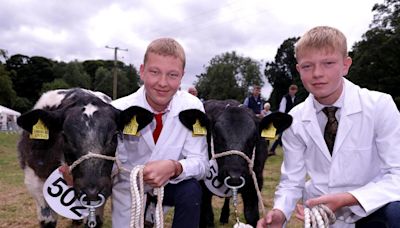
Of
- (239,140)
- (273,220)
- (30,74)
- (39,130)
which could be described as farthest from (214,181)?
(30,74)

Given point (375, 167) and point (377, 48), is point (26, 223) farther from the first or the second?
point (377, 48)

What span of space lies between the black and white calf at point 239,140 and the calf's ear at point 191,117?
343 millimetres

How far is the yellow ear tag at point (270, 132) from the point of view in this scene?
4748 millimetres

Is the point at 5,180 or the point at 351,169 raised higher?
the point at 351,169

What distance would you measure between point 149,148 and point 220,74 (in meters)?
71.2

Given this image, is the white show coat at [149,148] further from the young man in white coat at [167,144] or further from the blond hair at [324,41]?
the blond hair at [324,41]

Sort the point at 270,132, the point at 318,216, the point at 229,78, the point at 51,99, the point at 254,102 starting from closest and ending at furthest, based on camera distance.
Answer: the point at 318,216, the point at 270,132, the point at 51,99, the point at 254,102, the point at 229,78

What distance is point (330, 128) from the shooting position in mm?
3543

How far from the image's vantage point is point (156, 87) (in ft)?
12.9

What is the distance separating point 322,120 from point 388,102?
51 centimetres

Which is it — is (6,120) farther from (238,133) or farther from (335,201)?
(335,201)

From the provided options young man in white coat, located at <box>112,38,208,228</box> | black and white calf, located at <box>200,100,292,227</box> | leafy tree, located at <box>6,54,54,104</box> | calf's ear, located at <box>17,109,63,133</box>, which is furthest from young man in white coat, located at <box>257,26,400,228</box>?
leafy tree, located at <box>6,54,54,104</box>

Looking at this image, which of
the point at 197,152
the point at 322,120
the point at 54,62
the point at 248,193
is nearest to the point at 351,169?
the point at 322,120

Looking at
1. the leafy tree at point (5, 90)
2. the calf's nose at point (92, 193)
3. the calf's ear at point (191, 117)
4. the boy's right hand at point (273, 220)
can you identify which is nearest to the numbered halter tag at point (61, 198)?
the calf's nose at point (92, 193)
